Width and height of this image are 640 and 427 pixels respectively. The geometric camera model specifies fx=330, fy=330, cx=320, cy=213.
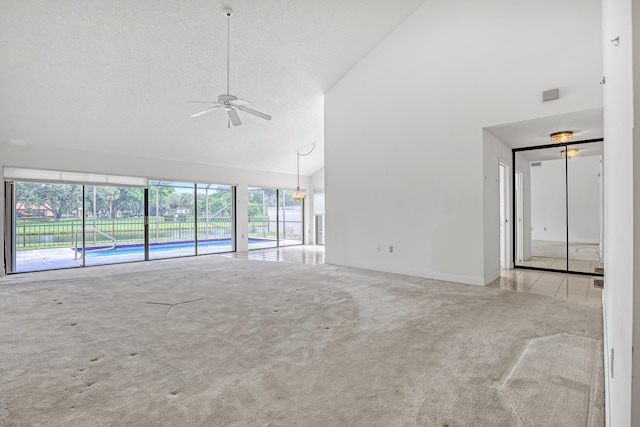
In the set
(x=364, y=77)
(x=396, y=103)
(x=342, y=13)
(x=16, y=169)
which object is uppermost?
(x=342, y=13)

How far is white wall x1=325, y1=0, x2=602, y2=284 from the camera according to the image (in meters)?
4.50

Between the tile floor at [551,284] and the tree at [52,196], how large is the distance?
8.56 meters

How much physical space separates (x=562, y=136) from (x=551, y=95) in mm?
1257

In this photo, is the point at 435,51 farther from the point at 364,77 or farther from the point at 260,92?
the point at 260,92

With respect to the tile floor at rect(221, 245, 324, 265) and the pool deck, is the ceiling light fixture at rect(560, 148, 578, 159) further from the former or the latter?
the pool deck

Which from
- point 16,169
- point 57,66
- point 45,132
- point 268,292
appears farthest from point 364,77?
point 16,169

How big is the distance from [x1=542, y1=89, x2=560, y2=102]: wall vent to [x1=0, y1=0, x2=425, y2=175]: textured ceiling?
8.87ft

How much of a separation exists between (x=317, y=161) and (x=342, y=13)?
5.94m

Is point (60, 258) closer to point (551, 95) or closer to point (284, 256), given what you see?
point (284, 256)

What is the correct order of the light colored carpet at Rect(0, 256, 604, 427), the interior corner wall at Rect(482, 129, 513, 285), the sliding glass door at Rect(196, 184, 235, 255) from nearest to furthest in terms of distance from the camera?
the light colored carpet at Rect(0, 256, 604, 427) → the interior corner wall at Rect(482, 129, 513, 285) → the sliding glass door at Rect(196, 184, 235, 255)

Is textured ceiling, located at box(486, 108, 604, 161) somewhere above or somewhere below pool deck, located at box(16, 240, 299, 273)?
above

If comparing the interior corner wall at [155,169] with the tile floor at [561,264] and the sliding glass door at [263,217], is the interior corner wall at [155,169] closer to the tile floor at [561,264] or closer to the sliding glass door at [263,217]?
the sliding glass door at [263,217]

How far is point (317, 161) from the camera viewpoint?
1116 cm

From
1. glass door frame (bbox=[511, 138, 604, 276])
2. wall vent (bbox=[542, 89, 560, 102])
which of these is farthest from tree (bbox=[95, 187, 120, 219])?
glass door frame (bbox=[511, 138, 604, 276])
